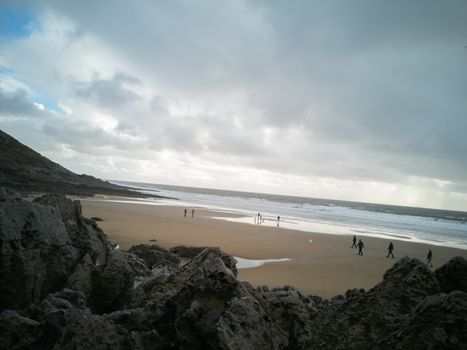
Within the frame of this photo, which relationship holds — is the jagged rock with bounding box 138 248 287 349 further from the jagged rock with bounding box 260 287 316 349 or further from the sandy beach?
the sandy beach

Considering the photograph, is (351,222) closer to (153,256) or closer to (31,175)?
(153,256)

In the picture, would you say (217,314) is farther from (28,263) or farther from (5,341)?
(28,263)

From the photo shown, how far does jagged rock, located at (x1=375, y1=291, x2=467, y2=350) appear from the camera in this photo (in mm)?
2920

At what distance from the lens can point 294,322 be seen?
17.3ft

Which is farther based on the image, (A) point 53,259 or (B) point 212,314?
(A) point 53,259

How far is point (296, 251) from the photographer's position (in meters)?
23.4

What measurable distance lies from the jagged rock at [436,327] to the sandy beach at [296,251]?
10563 millimetres

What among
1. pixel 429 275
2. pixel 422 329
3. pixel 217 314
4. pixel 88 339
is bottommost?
pixel 88 339

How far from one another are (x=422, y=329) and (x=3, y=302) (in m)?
5.97

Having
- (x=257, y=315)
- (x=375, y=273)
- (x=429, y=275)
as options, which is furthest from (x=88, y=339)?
(x=375, y=273)

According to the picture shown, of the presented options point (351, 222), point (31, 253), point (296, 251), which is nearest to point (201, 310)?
point (31, 253)

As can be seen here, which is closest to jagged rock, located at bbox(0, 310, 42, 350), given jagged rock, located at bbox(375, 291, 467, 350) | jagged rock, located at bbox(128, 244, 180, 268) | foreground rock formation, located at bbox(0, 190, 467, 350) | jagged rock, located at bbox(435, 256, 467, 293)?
foreground rock formation, located at bbox(0, 190, 467, 350)

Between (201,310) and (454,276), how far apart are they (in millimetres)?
3752

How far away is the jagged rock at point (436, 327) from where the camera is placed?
292 centimetres
